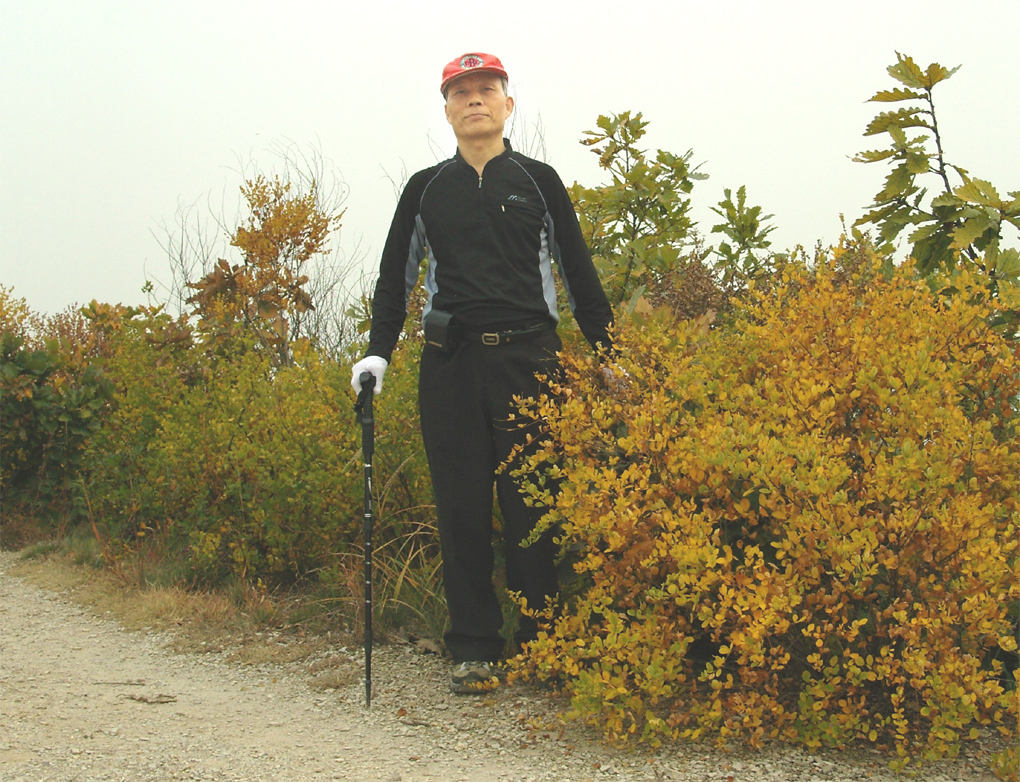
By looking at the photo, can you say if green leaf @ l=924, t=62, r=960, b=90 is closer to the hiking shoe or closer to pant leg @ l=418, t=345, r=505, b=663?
pant leg @ l=418, t=345, r=505, b=663

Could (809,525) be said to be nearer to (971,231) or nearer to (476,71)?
(971,231)

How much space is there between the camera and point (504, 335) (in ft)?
12.5

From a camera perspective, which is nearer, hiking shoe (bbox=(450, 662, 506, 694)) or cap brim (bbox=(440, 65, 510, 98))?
hiking shoe (bbox=(450, 662, 506, 694))

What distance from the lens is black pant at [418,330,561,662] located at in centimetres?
383

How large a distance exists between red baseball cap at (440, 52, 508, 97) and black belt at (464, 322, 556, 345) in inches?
39.4

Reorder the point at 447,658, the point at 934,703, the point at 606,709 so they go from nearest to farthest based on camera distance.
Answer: the point at 934,703 < the point at 606,709 < the point at 447,658

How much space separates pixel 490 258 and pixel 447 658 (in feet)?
5.47

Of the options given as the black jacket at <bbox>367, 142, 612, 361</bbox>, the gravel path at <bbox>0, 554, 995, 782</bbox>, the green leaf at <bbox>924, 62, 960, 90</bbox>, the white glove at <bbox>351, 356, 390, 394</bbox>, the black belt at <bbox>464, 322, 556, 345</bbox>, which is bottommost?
the gravel path at <bbox>0, 554, 995, 782</bbox>

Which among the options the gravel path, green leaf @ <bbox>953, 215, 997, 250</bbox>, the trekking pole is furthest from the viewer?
green leaf @ <bbox>953, 215, 997, 250</bbox>

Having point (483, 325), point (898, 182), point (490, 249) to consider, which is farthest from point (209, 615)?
point (898, 182)

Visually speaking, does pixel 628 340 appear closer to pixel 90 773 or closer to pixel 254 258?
pixel 90 773

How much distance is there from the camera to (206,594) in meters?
5.29

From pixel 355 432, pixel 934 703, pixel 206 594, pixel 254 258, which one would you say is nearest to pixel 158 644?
pixel 206 594

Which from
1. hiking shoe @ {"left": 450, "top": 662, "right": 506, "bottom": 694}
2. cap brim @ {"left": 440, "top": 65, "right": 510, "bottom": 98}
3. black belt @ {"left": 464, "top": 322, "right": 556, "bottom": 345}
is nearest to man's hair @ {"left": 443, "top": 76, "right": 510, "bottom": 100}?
cap brim @ {"left": 440, "top": 65, "right": 510, "bottom": 98}
